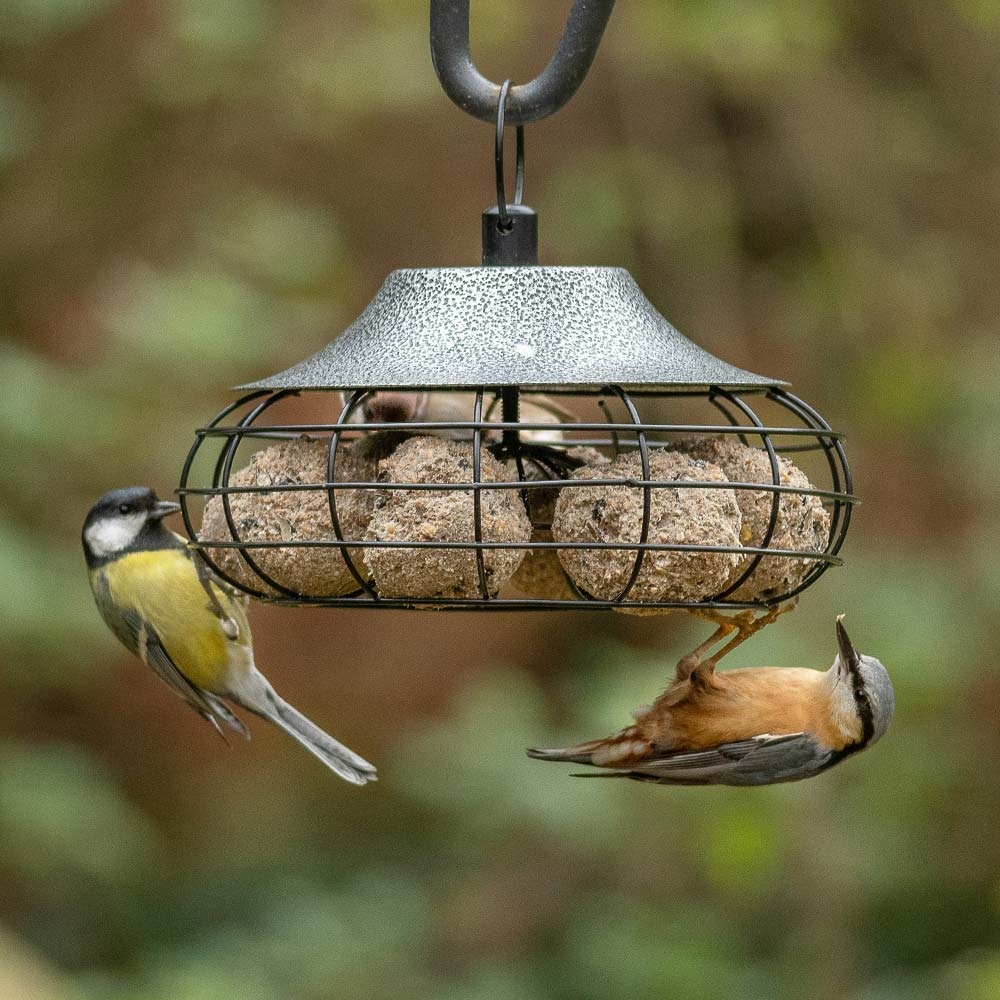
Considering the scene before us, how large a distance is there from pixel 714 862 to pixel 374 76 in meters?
4.05

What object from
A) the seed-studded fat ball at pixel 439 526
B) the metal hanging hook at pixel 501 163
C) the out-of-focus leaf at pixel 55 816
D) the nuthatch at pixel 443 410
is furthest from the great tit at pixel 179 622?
the out-of-focus leaf at pixel 55 816

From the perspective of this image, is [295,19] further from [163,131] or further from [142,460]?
[142,460]

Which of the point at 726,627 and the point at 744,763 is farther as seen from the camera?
the point at 744,763

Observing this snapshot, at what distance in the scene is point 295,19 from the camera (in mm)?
8555

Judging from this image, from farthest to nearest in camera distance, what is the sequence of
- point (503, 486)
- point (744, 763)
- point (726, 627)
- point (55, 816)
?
point (55, 816) → point (744, 763) → point (726, 627) → point (503, 486)

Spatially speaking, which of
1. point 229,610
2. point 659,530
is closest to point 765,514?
point 659,530

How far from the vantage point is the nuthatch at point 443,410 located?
4496 mm

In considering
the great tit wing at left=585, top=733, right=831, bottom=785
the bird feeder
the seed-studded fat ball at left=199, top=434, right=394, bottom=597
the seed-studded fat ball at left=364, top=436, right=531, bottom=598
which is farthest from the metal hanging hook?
the great tit wing at left=585, top=733, right=831, bottom=785

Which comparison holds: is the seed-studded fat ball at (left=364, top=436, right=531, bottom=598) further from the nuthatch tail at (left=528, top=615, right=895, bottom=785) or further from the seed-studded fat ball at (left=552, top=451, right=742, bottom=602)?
the nuthatch tail at (left=528, top=615, right=895, bottom=785)

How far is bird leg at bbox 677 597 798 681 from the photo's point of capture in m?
3.61

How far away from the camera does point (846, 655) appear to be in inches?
152

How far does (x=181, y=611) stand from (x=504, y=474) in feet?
4.71

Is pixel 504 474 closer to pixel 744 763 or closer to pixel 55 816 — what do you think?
pixel 744 763

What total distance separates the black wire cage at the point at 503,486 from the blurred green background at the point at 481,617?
238 centimetres
